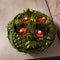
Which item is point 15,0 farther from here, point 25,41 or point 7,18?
point 25,41

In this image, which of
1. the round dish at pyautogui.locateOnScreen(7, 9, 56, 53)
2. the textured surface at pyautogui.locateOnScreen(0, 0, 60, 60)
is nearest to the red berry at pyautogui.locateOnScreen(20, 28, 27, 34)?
the round dish at pyautogui.locateOnScreen(7, 9, 56, 53)

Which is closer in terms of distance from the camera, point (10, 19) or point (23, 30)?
point (23, 30)

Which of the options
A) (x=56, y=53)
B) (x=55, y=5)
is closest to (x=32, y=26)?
(x=56, y=53)

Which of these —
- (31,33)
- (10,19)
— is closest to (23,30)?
(31,33)

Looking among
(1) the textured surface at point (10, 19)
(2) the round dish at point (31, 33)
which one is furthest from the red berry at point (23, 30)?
(1) the textured surface at point (10, 19)

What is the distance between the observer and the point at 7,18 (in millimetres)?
1329

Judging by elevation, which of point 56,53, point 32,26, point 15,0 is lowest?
point 56,53

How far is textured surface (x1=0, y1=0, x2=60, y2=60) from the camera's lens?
108cm

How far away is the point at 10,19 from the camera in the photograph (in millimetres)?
1317

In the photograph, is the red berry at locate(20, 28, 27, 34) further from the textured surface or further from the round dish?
the textured surface

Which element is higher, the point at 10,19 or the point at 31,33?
the point at 10,19

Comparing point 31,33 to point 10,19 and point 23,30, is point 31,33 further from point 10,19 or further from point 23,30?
point 10,19

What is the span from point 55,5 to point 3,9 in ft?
1.51

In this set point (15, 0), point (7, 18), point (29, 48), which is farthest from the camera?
point (15, 0)
